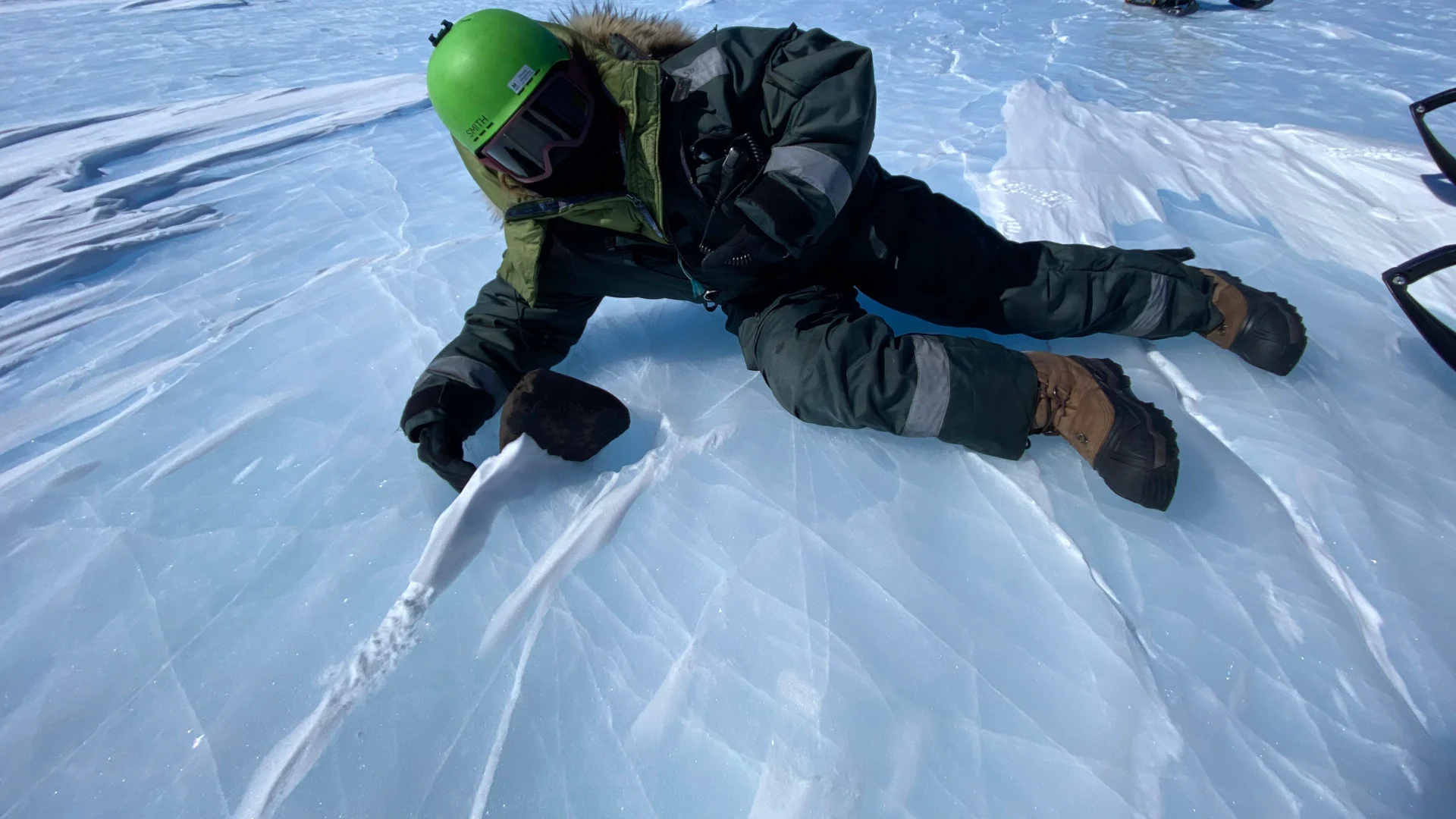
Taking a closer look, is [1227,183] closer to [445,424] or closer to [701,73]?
[701,73]

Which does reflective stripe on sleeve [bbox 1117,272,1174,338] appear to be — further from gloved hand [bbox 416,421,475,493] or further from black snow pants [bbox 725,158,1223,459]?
gloved hand [bbox 416,421,475,493]

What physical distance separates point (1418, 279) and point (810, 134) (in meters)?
1.32

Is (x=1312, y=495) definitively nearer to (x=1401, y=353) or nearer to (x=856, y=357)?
(x=1401, y=353)

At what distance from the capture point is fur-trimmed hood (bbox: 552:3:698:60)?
144cm

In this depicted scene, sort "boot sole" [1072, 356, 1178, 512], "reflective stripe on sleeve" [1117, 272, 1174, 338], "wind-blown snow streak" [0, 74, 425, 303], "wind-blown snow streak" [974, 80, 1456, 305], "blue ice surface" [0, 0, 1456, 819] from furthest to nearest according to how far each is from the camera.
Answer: "wind-blown snow streak" [0, 74, 425, 303] → "wind-blown snow streak" [974, 80, 1456, 305] → "reflective stripe on sleeve" [1117, 272, 1174, 338] → "boot sole" [1072, 356, 1178, 512] → "blue ice surface" [0, 0, 1456, 819]

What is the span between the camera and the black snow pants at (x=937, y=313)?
123 centimetres

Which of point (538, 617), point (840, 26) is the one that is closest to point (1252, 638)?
point (538, 617)

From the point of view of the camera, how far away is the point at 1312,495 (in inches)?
45.3

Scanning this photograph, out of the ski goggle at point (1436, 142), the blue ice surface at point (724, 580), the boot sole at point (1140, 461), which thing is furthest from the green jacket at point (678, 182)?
the ski goggle at point (1436, 142)

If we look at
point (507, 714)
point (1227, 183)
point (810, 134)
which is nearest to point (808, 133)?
point (810, 134)

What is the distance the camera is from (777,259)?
4.42 feet

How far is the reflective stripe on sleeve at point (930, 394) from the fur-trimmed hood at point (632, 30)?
87 cm

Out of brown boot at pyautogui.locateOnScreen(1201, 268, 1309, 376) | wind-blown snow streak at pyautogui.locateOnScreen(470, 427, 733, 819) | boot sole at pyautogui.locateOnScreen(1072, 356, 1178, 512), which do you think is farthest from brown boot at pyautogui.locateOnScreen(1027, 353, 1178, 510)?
wind-blown snow streak at pyautogui.locateOnScreen(470, 427, 733, 819)

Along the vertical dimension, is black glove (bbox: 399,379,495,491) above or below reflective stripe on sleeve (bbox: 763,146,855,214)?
below
